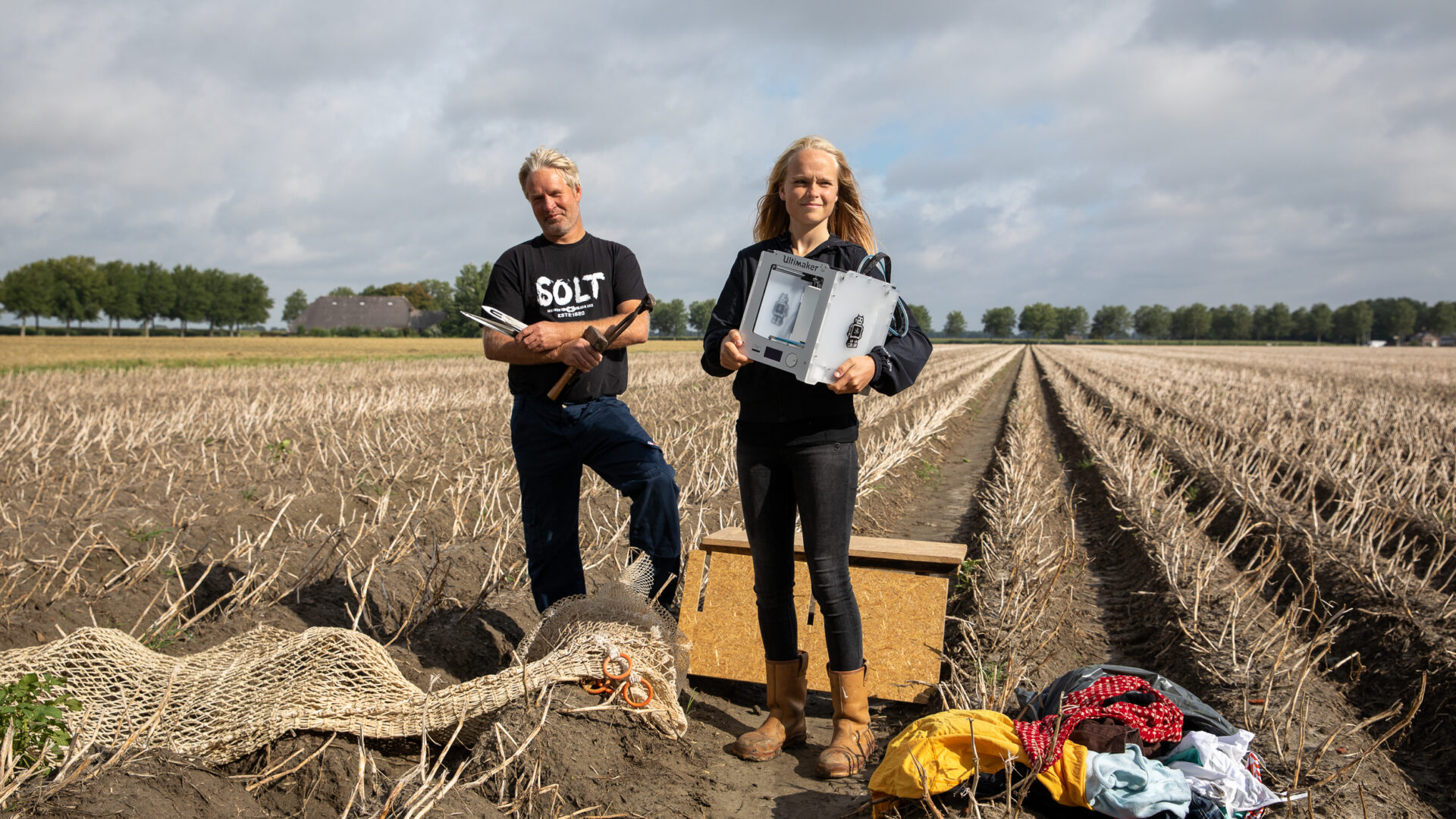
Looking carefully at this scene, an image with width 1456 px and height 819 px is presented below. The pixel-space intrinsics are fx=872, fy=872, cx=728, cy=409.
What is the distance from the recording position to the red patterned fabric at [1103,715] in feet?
7.79

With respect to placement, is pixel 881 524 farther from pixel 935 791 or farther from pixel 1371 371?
pixel 1371 371

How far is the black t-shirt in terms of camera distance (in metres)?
3.28

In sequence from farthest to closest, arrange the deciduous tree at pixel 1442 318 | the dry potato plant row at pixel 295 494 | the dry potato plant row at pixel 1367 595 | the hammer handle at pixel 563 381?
the deciduous tree at pixel 1442 318 → the dry potato plant row at pixel 295 494 → the dry potato plant row at pixel 1367 595 → the hammer handle at pixel 563 381

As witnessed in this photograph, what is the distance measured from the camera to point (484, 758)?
270 cm

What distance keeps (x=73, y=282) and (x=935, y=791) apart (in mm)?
98410

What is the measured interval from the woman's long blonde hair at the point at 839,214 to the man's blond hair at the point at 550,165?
0.82m

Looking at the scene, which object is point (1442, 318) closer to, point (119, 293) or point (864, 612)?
point (864, 612)

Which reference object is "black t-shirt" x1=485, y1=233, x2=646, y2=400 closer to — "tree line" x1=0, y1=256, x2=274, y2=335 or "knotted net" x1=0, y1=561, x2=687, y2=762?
"knotted net" x1=0, y1=561, x2=687, y2=762

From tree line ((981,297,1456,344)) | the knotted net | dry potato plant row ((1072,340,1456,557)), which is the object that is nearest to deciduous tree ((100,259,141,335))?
dry potato plant row ((1072,340,1456,557))

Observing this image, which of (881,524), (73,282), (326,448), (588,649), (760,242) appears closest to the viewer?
(760,242)

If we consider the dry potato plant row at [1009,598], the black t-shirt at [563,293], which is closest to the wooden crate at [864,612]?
the dry potato plant row at [1009,598]

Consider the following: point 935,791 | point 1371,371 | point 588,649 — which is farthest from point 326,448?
point 1371,371

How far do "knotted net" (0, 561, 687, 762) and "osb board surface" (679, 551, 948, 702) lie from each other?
70 centimetres

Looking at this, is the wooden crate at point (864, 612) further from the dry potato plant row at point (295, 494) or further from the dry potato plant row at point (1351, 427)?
the dry potato plant row at point (1351, 427)
